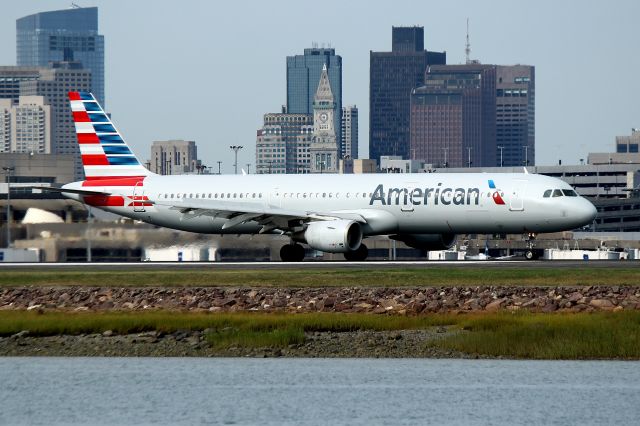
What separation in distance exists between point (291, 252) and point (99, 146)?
12391 mm

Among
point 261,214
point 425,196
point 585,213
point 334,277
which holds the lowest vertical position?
point 334,277

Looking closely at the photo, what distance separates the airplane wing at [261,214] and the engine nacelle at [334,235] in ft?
2.56

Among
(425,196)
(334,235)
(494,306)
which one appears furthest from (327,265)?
(494,306)

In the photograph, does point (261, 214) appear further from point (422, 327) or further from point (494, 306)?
point (422, 327)

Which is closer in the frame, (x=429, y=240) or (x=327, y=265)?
(x=327, y=265)

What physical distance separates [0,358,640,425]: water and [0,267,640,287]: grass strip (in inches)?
589

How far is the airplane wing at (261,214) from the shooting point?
231 ft

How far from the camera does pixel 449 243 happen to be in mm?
73438

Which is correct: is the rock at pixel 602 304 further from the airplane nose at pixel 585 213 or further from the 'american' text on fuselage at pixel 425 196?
the 'american' text on fuselage at pixel 425 196

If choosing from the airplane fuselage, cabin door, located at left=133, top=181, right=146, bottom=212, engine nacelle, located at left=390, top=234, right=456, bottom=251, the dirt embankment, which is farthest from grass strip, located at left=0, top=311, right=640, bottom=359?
cabin door, located at left=133, top=181, right=146, bottom=212

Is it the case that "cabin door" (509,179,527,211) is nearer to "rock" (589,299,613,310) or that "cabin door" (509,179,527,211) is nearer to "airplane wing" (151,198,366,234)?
"airplane wing" (151,198,366,234)

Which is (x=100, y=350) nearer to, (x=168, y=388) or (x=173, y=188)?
(x=168, y=388)

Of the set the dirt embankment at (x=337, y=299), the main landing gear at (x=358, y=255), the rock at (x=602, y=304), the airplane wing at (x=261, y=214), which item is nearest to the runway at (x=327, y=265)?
the airplane wing at (x=261, y=214)

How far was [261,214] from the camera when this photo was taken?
70438mm
